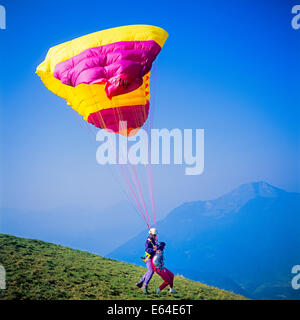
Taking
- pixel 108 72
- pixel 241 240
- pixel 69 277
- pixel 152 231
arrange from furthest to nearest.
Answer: pixel 241 240
pixel 69 277
pixel 108 72
pixel 152 231

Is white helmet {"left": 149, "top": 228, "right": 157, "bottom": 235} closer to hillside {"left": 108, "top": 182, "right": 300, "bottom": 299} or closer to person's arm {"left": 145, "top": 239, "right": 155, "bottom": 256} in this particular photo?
person's arm {"left": 145, "top": 239, "right": 155, "bottom": 256}

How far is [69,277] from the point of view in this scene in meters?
10.1

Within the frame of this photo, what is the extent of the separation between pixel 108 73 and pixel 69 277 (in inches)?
259

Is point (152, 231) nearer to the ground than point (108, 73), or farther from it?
nearer to the ground

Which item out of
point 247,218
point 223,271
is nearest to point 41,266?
point 223,271

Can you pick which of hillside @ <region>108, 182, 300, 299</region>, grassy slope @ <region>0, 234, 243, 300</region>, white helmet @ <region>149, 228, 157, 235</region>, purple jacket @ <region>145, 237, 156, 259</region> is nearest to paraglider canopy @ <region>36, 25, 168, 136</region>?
white helmet @ <region>149, 228, 157, 235</region>

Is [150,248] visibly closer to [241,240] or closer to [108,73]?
[108,73]

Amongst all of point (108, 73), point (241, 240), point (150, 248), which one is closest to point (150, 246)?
point (150, 248)

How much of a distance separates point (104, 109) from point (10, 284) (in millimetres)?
6120

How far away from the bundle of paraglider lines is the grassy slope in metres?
5.16

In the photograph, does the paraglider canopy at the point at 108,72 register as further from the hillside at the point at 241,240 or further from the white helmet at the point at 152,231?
the hillside at the point at 241,240

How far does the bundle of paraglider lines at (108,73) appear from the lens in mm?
9328
